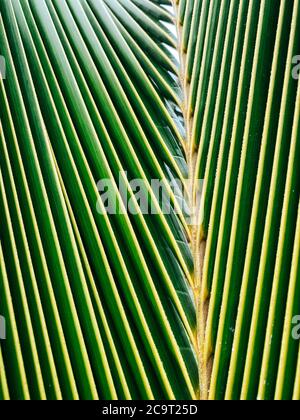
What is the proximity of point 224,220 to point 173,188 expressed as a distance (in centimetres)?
16

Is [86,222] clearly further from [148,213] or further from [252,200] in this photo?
[252,200]

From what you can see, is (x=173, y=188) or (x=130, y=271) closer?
(x=130, y=271)

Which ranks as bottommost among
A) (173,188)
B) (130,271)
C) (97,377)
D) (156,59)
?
(97,377)

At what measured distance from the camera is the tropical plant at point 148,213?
667 mm

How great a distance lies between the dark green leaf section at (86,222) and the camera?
2.21 ft

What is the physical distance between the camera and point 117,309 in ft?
2.41

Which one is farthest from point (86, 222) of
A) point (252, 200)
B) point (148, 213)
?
point (252, 200)

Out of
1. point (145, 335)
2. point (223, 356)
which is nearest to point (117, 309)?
point (145, 335)

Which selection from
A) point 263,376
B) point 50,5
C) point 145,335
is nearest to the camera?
point 263,376

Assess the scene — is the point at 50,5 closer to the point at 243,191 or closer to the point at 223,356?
the point at 243,191

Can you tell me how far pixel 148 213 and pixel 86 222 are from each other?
0.40ft

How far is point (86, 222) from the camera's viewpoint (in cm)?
78

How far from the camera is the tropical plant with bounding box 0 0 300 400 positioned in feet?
2.19

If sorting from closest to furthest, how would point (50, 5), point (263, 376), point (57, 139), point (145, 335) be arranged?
point (263, 376), point (145, 335), point (57, 139), point (50, 5)
